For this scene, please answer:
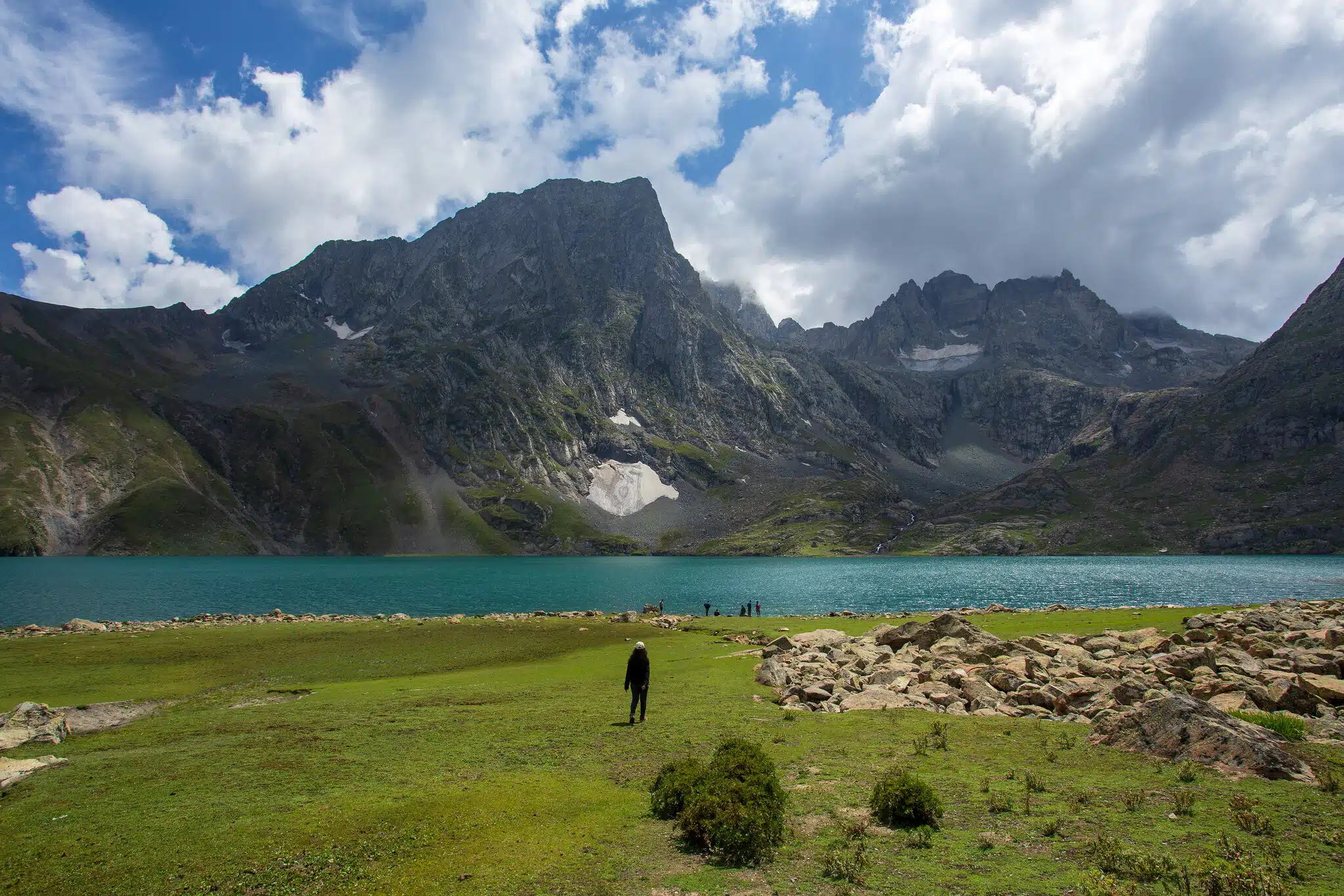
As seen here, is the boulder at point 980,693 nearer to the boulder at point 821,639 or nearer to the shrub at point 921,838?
the shrub at point 921,838

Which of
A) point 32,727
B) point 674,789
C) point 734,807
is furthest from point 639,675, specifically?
point 32,727

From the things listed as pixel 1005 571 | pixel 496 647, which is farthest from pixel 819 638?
pixel 1005 571

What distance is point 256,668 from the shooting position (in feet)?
121

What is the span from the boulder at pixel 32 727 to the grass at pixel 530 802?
2.89ft

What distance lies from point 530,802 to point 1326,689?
22.3 meters

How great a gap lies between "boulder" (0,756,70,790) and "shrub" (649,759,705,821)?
15481mm

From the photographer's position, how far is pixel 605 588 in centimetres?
12494

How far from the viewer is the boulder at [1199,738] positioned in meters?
12.8

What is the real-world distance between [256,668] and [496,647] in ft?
46.9

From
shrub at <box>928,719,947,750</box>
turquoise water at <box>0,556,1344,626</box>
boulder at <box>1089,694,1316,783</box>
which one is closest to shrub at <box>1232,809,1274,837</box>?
boulder at <box>1089,694,1316,783</box>

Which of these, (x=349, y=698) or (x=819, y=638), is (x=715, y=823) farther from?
(x=819, y=638)

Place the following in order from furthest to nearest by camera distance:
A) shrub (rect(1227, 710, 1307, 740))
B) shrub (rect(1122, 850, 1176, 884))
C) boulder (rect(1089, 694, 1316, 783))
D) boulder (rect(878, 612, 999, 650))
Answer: boulder (rect(878, 612, 999, 650)) < shrub (rect(1227, 710, 1307, 740)) < boulder (rect(1089, 694, 1316, 783)) < shrub (rect(1122, 850, 1176, 884))

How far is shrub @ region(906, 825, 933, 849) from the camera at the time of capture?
10938mm

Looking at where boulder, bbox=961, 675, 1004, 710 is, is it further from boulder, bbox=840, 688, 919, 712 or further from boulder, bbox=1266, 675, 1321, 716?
boulder, bbox=1266, 675, 1321, 716
